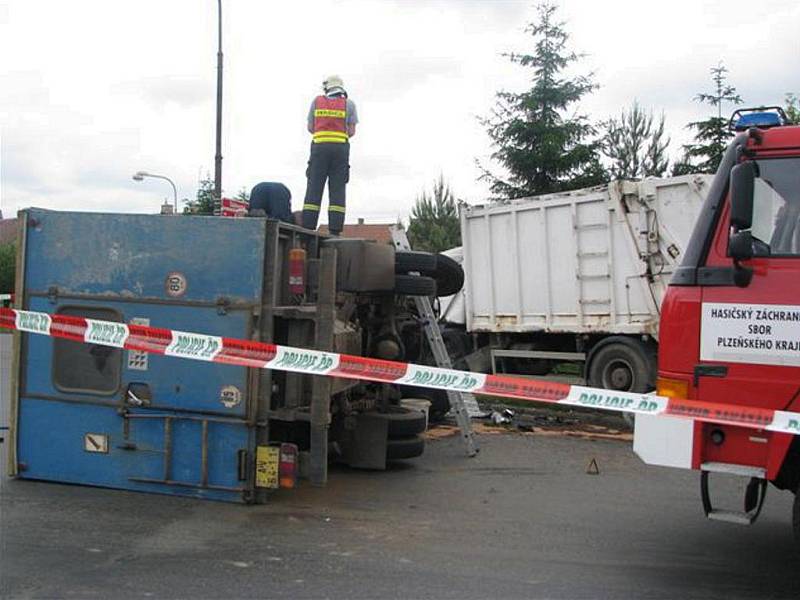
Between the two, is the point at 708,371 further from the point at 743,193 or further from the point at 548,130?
the point at 548,130

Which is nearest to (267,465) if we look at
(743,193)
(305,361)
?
(305,361)

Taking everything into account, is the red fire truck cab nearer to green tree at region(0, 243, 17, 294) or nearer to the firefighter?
the firefighter

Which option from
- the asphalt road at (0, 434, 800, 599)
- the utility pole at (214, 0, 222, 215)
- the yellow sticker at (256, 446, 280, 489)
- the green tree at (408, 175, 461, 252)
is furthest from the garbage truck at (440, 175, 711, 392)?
the green tree at (408, 175, 461, 252)

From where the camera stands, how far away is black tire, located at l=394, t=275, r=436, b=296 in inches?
262

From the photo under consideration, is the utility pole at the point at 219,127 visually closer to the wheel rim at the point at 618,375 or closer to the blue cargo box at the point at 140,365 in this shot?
the wheel rim at the point at 618,375

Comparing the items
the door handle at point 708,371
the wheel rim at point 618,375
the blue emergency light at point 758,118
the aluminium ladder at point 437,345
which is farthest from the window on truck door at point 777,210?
the wheel rim at point 618,375

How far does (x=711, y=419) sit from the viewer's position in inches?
160

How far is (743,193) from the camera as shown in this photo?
3.94 metres

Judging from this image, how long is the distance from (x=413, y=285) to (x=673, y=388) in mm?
2851

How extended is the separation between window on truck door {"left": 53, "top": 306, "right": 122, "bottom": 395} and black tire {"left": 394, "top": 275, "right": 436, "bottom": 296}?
90.3 inches

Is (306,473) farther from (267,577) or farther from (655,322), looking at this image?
(655,322)

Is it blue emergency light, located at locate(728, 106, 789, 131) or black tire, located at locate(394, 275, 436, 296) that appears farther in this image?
black tire, located at locate(394, 275, 436, 296)

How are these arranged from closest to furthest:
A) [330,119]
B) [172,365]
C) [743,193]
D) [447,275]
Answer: [743,193]
[172,365]
[447,275]
[330,119]

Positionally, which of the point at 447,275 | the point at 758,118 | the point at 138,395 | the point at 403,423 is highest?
the point at 758,118
